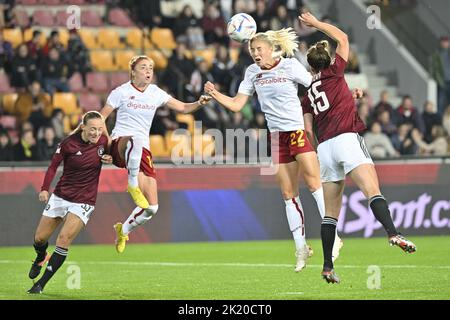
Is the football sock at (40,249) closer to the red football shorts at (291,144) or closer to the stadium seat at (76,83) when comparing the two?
the red football shorts at (291,144)

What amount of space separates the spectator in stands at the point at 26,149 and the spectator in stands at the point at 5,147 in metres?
0.09

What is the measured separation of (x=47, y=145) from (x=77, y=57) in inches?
119

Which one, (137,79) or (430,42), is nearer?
(137,79)

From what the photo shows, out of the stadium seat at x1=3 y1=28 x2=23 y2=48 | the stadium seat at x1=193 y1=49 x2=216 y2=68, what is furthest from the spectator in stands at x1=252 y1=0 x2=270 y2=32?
the stadium seat at x1=3 y1=28 x2=23 y2=48

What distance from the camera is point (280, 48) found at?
12.4 m

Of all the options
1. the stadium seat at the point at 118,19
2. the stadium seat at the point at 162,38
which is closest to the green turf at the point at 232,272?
the stadium seat at the point at 162,38

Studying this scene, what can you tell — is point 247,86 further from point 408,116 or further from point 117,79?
point 117,79

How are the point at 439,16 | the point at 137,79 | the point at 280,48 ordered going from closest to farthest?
the point at 280,48 < the point at 137,79 < the point at 439,16

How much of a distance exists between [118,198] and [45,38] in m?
5.06

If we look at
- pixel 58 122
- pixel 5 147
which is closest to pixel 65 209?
pixel 5 147

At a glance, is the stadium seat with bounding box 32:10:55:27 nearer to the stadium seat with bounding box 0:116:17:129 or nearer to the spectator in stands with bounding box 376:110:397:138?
the stadium seat with bounding box 0:116:17:129

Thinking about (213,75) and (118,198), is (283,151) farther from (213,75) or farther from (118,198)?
(213,75)
